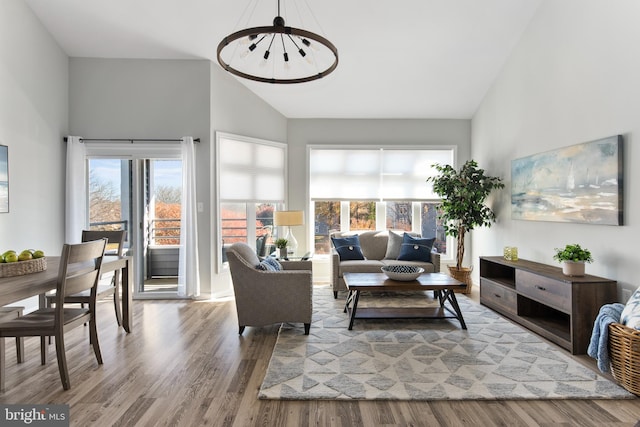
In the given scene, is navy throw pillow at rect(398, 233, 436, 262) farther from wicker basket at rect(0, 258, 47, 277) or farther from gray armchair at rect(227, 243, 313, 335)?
wicker basket at rect(0, 258, 47, 277)

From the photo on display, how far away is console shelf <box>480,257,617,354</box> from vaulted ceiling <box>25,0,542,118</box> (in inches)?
106

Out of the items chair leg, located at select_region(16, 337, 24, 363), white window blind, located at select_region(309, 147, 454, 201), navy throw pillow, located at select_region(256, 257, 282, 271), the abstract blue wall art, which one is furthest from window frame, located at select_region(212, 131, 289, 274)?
the abstract blue wall art

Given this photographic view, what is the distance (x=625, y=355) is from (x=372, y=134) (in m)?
4.57

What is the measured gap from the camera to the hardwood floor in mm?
2115

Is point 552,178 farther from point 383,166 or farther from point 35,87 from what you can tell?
point 35,87

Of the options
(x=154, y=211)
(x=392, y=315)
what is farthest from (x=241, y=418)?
(x=154, y=211)

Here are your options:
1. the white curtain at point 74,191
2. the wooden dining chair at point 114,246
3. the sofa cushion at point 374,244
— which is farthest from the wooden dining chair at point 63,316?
the sofa cushion at point 374,244

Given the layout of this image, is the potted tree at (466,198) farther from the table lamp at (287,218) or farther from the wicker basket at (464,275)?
the table lamp at (287,218)

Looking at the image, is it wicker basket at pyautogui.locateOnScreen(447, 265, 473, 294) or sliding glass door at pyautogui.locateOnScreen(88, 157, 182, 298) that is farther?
wicker basket at pyautogui.locateOnScreen(447, 265, 473, 294)

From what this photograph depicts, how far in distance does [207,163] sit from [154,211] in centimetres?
103

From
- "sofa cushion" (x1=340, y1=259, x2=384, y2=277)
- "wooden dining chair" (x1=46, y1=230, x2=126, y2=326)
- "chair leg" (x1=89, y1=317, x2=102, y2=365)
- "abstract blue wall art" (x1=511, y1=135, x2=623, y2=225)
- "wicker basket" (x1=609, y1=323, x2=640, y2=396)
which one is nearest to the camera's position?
"wicker basket" (x1=609, y1=323, x2=640, y2=396)

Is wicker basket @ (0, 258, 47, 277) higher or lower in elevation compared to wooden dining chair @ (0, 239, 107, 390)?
higher

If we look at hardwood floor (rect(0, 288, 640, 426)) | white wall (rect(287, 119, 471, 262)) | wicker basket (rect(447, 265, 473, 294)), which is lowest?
hardwood floor (rect(0, 288, 640, 426))

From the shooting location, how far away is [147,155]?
502 cm
